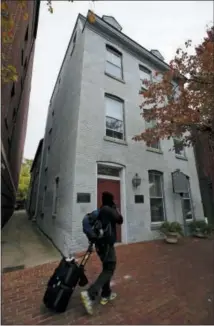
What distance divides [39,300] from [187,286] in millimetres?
2930

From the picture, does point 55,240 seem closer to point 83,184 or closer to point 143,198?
point 83,184

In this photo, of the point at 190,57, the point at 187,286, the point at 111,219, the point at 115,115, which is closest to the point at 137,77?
the point at 115,115

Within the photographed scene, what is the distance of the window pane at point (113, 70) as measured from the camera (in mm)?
8708

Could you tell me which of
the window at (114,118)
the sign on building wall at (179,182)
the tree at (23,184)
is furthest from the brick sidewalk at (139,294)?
the tree at (23,184)

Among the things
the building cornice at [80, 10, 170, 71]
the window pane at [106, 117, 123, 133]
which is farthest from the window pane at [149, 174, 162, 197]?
the building cornice at [80, 10, 170, 71]

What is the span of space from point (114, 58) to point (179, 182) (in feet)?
22.8

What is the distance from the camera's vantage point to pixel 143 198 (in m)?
7.60

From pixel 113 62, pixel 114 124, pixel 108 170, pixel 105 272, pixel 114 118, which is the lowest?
pixel 105 272

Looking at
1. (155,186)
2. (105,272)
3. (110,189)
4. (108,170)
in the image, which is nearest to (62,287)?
(105,272)

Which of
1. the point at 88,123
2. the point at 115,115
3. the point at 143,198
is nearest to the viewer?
the point at 88,123

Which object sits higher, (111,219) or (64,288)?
(111,219)

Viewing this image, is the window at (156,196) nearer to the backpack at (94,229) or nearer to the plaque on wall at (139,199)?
the plaque on wall at (139,199)

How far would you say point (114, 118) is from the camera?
8062mm

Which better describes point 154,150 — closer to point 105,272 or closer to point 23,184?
point 105,272
